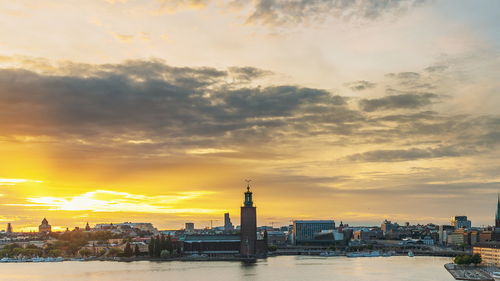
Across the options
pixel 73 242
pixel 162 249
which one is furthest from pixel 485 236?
pixel 73 242

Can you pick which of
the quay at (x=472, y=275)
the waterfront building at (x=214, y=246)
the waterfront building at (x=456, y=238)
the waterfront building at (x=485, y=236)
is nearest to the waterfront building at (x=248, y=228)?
the waterfront building at (x=214, y=246)

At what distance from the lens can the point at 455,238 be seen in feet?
635

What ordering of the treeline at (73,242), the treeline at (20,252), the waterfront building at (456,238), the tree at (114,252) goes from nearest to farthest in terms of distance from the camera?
the tree at (114,252) < the treeline at (20,252) < the treeline at (73,242) < the waterfront building at (456,238)

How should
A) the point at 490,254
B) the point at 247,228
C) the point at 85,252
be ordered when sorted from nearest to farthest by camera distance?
the point at 490,254, the point at 247,228, the point at 85,252

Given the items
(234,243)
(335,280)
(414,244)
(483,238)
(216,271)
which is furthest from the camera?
(414,244)

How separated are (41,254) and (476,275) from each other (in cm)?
9281

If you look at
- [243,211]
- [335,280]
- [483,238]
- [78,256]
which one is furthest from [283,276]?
[483,238]

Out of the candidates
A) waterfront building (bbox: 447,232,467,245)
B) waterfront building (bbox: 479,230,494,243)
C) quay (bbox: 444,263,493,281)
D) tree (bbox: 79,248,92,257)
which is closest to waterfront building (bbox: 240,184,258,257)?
tree (bbox: 79,248,92,257)

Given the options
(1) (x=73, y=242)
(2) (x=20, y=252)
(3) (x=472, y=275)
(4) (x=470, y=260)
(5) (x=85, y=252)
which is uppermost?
(1) (x=73, y=242)

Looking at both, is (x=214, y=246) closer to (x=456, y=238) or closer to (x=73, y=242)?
(x=73, y=242)

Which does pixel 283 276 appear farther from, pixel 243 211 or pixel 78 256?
pixel 78 256

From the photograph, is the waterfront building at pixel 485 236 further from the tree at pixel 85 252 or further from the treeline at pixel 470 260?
the tree at pixel 85 252

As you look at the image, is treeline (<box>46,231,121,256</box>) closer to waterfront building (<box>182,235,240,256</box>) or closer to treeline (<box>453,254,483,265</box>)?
waterfront building (<box>182,235,240,256</box>)

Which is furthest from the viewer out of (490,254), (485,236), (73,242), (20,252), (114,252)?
(485,236)
